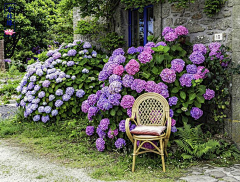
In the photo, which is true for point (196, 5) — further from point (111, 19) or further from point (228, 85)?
point (111, 19)

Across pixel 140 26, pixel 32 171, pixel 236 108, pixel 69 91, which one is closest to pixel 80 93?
pixel 69 91

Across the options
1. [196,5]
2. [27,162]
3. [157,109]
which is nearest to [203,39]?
[196,5]

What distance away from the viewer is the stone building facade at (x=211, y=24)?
455 cm

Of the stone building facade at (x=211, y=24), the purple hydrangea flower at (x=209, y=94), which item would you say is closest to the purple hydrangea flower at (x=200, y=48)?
the stone building facade at (x=211, y=24)

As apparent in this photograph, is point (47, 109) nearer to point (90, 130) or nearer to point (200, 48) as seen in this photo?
point (90, 130)

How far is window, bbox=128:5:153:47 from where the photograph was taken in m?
6.29

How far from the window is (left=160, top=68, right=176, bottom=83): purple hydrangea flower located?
1.99 meters

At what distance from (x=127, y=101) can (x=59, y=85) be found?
7.57ft

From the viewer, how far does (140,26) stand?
6586mm

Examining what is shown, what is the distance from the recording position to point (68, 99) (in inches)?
241

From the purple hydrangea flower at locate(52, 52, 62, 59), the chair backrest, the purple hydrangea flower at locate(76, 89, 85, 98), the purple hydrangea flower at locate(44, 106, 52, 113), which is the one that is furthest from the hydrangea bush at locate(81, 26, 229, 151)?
the purple hydrangea flower at locate(52, 52, 62, 59)

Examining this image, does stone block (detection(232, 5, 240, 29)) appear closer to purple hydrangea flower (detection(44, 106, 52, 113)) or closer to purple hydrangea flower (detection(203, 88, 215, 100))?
purple hydrangea flower (detection(203, 88, 215, 100))

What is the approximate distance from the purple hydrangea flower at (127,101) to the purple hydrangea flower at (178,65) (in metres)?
0.84

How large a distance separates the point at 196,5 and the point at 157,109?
2.04 m
